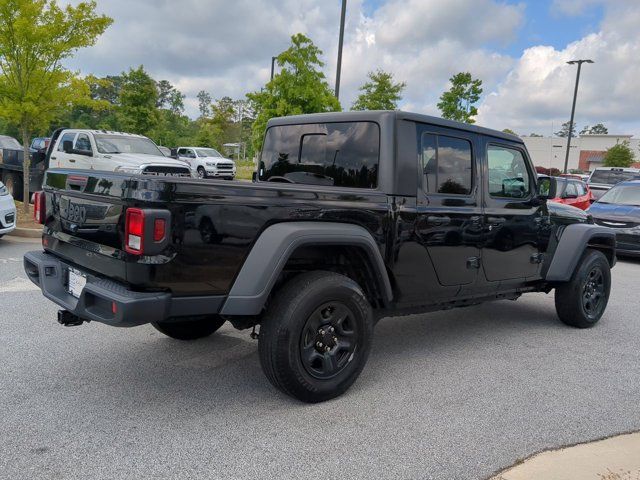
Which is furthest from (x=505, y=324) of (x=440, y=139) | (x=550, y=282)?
(x=440, y=139)

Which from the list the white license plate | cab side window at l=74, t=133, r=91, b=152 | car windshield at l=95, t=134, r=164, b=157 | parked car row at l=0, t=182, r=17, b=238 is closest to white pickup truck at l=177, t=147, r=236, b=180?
car windshield at l=95, t=134, r=164, b=157

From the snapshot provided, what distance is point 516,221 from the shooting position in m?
4.68

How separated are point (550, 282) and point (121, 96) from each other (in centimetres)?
3627

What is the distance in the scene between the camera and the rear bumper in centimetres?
272

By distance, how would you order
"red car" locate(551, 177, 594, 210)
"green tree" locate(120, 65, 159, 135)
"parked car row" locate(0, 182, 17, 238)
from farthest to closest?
"green tree" locate(120, 65, 159, 135) → "red car" locate(551, 177, 594, 210) → "parked car row" locate(0, 182, 17, 238)

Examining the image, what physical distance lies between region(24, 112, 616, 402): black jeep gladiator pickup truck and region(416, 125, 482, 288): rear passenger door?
0.01 metres

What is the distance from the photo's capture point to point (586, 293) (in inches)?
215

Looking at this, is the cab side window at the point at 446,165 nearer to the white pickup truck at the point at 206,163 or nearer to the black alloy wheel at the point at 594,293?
the black alloy wheel at the point at 594,293

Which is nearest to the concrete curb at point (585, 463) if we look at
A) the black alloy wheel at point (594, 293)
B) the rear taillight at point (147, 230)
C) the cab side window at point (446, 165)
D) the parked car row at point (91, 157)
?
the cab side window at point (446, 165)

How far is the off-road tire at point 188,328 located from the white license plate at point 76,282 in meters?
1.08

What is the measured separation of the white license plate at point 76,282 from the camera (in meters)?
3.16

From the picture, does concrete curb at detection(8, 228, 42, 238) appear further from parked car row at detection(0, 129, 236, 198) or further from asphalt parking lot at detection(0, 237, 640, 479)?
asphalt parking lot at detection(0, 237, 640, 479)

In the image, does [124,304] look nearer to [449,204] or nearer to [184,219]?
[184,219]

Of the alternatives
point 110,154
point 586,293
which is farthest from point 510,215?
point 110,154
